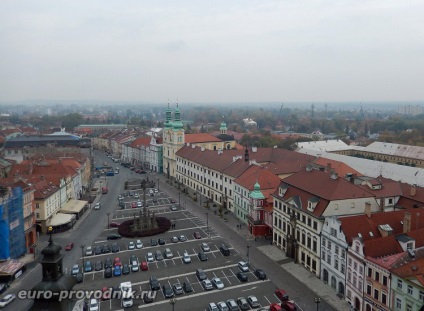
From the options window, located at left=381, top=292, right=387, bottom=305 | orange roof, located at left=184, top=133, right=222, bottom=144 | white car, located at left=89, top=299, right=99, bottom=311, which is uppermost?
orange roof, located at left=184, top=133, right=222, bottom=144

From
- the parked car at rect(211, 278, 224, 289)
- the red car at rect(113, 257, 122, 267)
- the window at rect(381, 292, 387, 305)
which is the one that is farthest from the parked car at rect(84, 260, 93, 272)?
the window at rect(381, 292, 387, 305)

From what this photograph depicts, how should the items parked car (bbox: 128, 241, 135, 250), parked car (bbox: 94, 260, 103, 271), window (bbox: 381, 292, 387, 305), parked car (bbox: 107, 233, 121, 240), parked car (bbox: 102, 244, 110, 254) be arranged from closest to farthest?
1. window (bbox: 381, 292, 387, 305)
2. parked car (bbox: 94, 260, 103, 271)
3. parked car (bbox: 102, 244, 110, 254)
4. parked car (bbox: 128, 241, 135, 250)
5. parked car (bbox: 107, 233, 121, 240)

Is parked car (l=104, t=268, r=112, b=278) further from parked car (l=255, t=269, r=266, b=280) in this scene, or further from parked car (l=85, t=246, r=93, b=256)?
parked car (l=255, t=269, r=266, b=280)

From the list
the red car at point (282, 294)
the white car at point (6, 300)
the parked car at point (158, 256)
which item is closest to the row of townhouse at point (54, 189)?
the white car at point (6, 300)

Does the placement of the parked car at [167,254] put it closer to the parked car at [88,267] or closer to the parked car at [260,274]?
the parked car at [88,267]

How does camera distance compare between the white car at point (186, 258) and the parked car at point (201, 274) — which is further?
the white car at point (186, 258)

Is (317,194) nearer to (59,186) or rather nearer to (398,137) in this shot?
(59,186)

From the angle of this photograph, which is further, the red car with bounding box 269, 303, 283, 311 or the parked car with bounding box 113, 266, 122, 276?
the parked car with bounding box 113, 266, 122, 276
